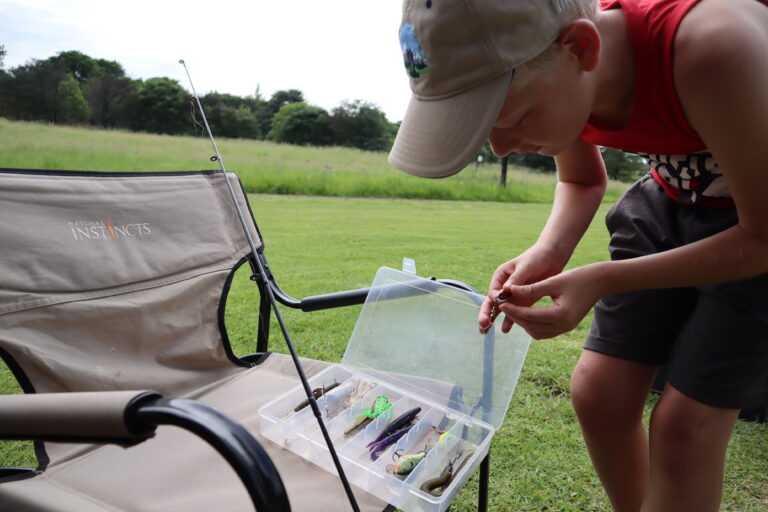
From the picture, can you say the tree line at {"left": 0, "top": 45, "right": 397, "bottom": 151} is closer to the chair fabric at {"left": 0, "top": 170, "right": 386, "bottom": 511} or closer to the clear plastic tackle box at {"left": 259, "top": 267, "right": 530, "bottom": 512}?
the chair fabric at {"left": 0, "top": 170, "right": 386, "bottom": 511}

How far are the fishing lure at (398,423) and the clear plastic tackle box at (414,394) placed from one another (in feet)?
0.05

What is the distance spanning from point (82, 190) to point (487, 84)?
3.49ft

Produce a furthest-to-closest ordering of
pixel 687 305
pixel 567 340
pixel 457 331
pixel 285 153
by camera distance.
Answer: pixel 285 153 < pixel 567 340 < pixel 457 331 < pixel 687 305

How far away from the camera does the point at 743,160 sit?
0.73 meters

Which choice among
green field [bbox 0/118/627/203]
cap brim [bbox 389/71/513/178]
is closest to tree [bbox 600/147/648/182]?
green field [bbox 0/118/627/203]

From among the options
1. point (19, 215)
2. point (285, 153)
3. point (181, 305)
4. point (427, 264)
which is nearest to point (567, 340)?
point (427, 264)

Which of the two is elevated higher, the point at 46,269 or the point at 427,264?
the point at 46,269

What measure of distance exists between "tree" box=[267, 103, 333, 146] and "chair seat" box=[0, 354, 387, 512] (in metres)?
3.58

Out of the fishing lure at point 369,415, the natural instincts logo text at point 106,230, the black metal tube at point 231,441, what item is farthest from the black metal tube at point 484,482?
the natural instincts logo text at point 106,230

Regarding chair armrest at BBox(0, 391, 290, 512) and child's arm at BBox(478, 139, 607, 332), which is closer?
chair armrest at BBox(0, 391, 290, 512)

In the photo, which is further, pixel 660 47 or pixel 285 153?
pixel 285 153

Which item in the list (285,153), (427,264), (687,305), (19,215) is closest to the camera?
(687,305)

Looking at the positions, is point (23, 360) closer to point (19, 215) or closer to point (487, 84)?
point (19, 215)

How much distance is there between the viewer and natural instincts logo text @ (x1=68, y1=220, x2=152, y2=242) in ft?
4.14
